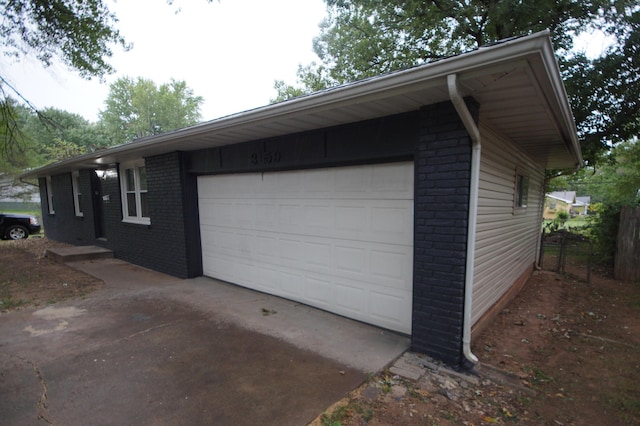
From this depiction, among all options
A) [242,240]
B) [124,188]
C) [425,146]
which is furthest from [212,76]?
[425,146]

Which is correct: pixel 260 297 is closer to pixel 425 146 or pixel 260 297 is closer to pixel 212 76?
pixel 425 146

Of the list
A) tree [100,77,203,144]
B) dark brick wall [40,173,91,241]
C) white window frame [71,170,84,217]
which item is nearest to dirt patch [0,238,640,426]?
dark brick wall [40,173,91,241]

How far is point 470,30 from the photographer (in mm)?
9156

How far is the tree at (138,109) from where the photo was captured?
33.7 m

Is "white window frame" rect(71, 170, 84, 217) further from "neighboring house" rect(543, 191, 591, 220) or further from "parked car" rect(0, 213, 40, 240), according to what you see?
"neighboring house" rect(543, 191, 591, 220)

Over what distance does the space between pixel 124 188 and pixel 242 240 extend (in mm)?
4171

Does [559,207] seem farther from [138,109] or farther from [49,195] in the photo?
[138,109]

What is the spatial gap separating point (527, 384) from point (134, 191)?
25.7ft

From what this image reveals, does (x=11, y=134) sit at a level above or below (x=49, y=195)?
above

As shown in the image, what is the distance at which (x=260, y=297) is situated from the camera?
4.73 m

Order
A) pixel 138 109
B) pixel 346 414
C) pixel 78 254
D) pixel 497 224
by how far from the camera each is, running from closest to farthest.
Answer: pixel 346 414 < pixel 497 224 < pixel 78 254 < pixel 138 109

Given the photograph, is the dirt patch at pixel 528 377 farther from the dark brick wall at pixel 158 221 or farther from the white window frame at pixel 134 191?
the white window frame at pixel 134 191

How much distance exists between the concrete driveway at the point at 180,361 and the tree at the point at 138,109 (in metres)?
35.7

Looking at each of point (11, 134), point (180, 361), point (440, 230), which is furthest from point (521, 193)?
point (11, 134)
